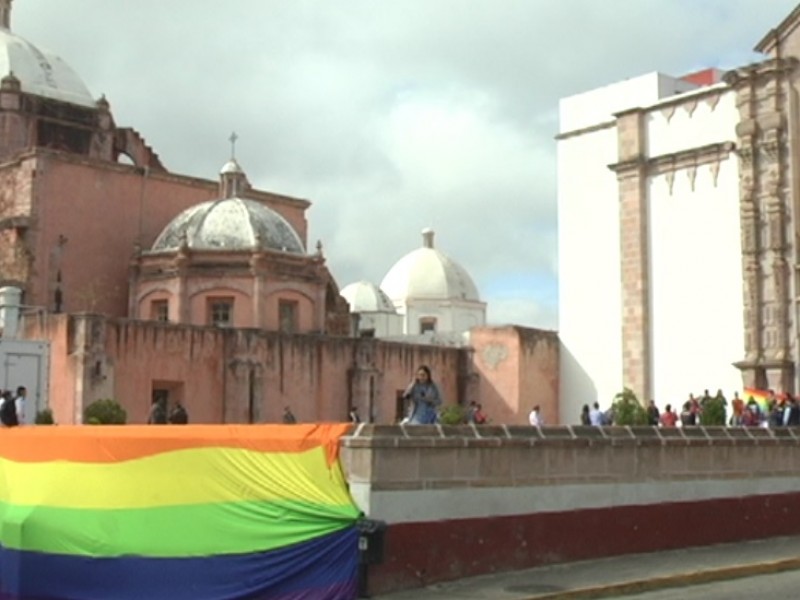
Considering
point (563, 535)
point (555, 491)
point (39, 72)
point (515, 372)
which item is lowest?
point (563, 535)

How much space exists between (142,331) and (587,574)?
60.3 feet

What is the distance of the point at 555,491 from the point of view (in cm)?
1216

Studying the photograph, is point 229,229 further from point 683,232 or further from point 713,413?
point 713,413

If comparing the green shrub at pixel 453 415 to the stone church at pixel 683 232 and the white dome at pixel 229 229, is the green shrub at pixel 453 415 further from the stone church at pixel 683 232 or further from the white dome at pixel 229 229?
the white dome at pixel 229 229

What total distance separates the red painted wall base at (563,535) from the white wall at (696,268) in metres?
16.3

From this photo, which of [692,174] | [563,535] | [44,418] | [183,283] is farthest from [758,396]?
[563,535]

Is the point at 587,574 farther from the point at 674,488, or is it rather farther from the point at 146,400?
the point at 146,400

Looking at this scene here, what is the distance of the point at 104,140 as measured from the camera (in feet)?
133

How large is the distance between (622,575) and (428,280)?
1689 inches

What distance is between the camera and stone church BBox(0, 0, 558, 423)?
28266 mm

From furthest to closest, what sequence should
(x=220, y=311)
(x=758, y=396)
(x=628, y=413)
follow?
1. (x=220, y=311)
2. (x=758, y=396)
3. (x=628, y=413)

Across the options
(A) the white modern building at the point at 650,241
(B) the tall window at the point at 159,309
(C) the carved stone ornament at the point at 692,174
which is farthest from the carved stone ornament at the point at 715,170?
(B) the tall window at the point at 159,309

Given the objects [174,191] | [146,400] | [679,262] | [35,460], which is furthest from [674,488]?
[174,191]

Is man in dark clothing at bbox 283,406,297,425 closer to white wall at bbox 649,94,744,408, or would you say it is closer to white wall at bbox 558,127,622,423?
white wall at bbox 558,127,622,423
